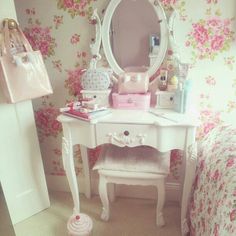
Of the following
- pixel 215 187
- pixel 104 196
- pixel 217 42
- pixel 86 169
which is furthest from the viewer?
pixel 86 169

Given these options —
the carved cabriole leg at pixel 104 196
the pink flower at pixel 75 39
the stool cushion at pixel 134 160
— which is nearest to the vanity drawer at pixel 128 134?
the stool cushion at pixel 134 160

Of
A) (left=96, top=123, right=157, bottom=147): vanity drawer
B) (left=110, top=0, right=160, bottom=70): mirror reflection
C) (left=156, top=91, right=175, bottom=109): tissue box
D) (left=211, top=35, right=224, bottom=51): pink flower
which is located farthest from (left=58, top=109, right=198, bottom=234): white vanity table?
(left=211, top=35, right=224, bottom=51): pink flower

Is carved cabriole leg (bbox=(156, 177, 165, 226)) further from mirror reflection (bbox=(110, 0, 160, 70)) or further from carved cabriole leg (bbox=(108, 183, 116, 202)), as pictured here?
mirror reflection (bbox=(110, 0, 160, 70))

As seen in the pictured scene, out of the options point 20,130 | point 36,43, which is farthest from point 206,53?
point 20,130

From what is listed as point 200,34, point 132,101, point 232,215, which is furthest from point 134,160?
point 200,34

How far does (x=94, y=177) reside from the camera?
2117mm

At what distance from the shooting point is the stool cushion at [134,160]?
160 cm

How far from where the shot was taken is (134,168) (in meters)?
1.61

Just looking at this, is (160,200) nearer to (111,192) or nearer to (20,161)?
(111,192)

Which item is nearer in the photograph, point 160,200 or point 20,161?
point 160,200

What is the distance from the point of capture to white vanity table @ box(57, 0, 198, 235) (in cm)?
145

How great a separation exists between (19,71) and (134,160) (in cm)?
84

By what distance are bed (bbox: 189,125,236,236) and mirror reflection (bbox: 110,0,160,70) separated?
0.61 meters

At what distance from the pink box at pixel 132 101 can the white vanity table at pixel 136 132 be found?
0.04 metres
